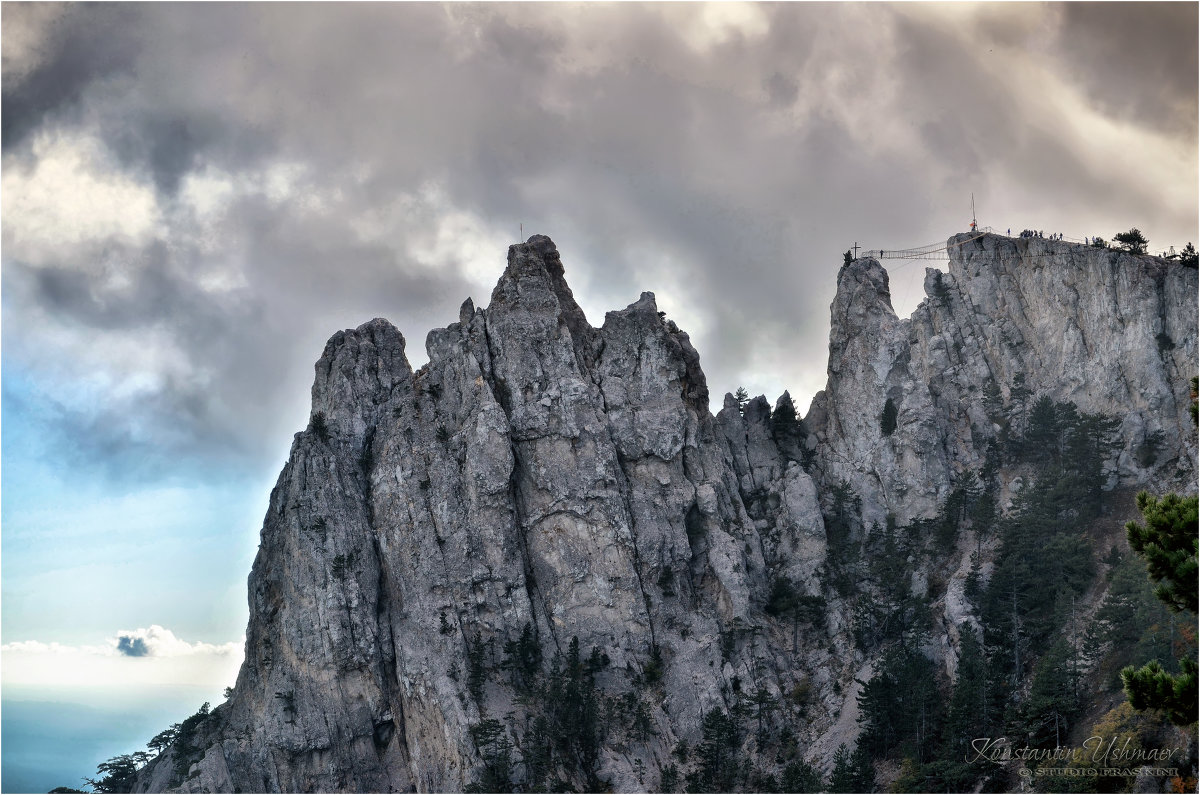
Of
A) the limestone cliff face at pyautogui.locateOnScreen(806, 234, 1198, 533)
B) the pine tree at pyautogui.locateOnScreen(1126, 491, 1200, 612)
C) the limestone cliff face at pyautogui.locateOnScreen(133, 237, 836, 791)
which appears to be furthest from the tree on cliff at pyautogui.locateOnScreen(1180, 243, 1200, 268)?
the pine tree at pyautogui.locateOnScreen(1126, 491, 1200, 612)

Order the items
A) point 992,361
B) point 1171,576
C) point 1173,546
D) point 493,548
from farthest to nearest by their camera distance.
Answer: point 992,361, point 493,548, point 1173,546, point 1171,576

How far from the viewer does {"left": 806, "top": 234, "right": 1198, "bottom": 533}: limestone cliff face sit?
113062 millimetres

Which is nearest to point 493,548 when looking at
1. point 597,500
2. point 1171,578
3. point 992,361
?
point 597,500

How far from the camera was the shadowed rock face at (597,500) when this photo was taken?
362 ft

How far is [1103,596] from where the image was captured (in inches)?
3910

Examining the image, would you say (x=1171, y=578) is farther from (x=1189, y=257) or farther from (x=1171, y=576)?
(x=1189, y=257)

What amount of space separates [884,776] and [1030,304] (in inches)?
2256

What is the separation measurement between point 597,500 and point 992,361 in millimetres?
46567

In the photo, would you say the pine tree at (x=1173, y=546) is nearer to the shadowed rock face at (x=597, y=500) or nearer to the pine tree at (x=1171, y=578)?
the pine tree at (x=1171, y=578)

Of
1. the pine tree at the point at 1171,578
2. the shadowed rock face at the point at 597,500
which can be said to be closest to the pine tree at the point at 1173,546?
the pine tree at the point at 1171,578

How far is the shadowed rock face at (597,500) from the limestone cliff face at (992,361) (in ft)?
0.89

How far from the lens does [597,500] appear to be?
388ft

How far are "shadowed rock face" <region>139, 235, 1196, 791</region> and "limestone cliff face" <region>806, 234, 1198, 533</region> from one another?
10.7 inches

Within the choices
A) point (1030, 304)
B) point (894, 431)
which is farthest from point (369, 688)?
point (1030, 304)
